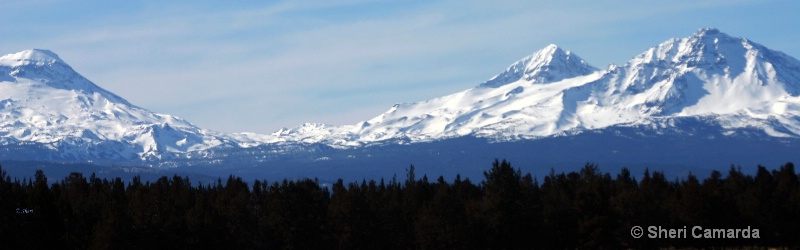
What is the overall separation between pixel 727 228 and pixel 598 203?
38.3 ft

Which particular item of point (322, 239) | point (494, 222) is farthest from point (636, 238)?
point (322, 239)

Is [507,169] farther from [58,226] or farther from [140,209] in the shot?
[58,226]

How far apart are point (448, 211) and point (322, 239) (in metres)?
12.3

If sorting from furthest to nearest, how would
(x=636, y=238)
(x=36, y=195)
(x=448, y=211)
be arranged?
(x=448, y=211)
(x=636, y=238)
(x=36, y=195)

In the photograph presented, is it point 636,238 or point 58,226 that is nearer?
point 58,226

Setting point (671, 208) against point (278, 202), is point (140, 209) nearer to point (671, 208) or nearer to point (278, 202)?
point (278, 202)

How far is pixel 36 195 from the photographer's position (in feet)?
323

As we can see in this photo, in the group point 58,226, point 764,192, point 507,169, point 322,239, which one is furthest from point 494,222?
point 58,226

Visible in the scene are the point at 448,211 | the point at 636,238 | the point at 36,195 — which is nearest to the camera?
the point at 36,195

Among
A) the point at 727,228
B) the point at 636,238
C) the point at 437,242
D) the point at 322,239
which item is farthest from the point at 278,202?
the point at 727,228

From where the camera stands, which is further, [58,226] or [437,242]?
[437,242]

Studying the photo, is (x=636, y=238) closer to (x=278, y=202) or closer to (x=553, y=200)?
(x=553, y=200)

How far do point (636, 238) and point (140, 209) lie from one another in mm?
42946

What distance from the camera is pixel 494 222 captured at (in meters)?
114
